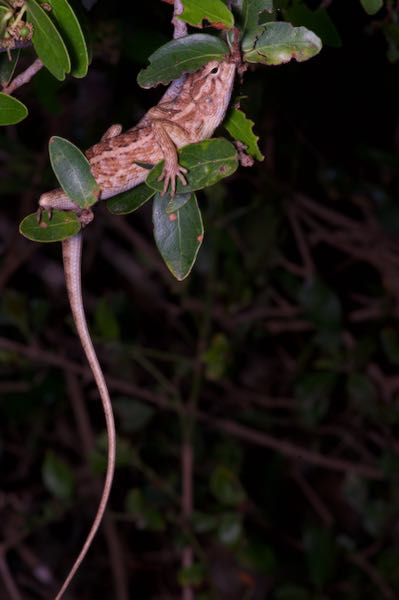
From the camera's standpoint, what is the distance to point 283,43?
3.99ft

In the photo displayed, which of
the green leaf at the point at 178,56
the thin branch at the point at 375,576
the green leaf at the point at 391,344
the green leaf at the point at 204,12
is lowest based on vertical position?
the thin branch at the point at 375,576

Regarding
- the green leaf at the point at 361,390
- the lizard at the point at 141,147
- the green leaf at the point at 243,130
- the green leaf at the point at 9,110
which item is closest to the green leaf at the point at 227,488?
the green leaf at the point at 361,390

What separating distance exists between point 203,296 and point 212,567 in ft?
4.45

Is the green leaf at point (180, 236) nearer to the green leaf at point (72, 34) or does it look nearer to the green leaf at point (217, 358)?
the green leaf at point (72, 34)

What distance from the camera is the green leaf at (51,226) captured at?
134cm

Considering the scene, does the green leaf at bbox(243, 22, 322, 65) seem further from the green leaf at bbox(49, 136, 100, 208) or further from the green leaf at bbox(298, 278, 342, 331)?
the green leaf at bbox(298, 278, 342, 331)

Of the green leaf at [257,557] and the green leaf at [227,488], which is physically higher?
the green leaf at [227,488]

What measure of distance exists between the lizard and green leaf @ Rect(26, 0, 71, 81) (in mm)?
211

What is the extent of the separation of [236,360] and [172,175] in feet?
8.25

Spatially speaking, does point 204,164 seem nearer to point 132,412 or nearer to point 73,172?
point 73,172

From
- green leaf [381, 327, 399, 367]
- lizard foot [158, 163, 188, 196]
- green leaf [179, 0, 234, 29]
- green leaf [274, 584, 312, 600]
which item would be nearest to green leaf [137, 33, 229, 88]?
green leaf [179, 0, 234, 29]

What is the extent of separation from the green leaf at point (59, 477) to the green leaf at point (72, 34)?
2.17m

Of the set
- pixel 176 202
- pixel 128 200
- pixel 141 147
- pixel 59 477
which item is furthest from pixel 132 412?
pixel 176 202

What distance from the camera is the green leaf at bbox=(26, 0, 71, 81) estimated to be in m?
1.18
